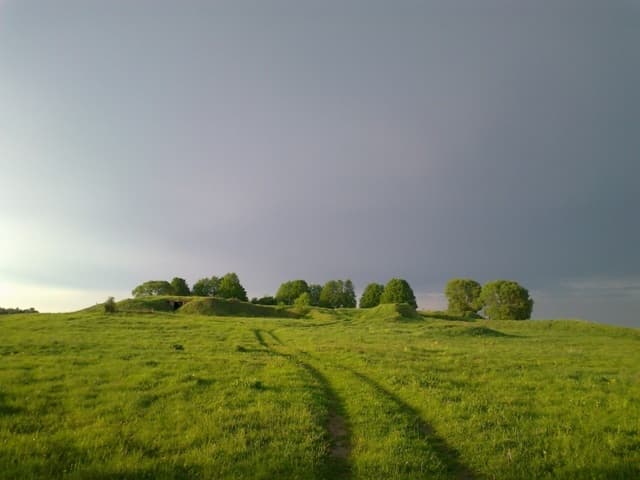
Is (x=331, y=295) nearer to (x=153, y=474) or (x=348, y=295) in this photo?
(x=348, y=295)

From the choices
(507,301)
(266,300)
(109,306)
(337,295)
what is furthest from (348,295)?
(109,306)

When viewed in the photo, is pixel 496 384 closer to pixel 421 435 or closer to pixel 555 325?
pixel 421 435

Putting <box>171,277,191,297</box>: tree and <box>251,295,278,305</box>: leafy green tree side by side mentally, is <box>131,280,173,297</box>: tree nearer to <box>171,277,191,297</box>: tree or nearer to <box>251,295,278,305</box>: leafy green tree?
<box>171,277,191,297</box>: tree

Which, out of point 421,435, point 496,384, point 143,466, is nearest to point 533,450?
point 421,435

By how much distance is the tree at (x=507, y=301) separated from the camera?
10725cm

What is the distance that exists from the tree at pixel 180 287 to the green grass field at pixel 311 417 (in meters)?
111

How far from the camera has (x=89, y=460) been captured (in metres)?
9.74

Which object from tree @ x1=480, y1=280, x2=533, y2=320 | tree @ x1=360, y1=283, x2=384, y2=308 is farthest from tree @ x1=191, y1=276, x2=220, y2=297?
tree @ x1=480, y1=280, x2=533, y2=320

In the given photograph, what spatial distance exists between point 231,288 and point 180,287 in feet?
59.8

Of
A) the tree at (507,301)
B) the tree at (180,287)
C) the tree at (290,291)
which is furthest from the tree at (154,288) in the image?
the tree at (507,301)

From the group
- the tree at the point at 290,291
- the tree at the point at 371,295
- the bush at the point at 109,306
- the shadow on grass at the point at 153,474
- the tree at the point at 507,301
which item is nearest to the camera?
the shadow on grass at the point at 153,474

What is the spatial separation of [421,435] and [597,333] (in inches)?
2604

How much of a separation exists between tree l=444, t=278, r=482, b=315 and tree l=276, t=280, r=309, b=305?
A: 175 ft

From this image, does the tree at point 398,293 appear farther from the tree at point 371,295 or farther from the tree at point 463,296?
the tree at point 463,296
